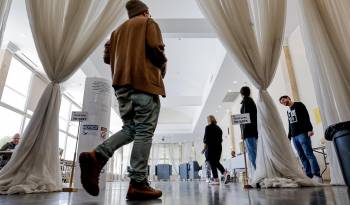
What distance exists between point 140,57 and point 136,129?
1.53 feet

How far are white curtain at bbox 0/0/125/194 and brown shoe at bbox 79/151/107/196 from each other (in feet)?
2.91

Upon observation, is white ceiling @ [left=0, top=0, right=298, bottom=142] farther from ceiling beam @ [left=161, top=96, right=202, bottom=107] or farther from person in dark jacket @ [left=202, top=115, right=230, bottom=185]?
person in dark jacket @ [left=202, top=115, right=230, bottom=185]

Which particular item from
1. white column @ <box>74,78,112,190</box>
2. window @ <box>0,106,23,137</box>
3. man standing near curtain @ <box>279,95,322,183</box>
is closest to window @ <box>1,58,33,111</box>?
window @ <box>0,106,23,137</box>

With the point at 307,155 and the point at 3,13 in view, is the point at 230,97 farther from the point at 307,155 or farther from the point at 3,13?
the point at 3,13

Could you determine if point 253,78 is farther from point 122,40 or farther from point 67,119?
point 67,119

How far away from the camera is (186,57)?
7.57m

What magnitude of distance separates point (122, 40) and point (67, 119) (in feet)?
Answer: 28.9

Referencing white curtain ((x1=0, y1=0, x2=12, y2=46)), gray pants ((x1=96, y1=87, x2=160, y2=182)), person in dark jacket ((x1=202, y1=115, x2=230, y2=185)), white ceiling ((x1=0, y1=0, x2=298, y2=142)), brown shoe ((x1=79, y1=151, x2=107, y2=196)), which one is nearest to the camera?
brown shoe ((x1=79, y1=151, x2=107, y2=196))

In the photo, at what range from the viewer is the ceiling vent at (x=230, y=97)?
28.6ft

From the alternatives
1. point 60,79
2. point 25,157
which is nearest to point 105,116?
point 60,79

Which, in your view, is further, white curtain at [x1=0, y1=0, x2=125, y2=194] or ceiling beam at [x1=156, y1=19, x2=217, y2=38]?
ceiling beam at [x1=156, y1=19, x2=217, y2=38]

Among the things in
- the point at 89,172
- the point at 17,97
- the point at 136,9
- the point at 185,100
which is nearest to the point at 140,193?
the point at 89,172

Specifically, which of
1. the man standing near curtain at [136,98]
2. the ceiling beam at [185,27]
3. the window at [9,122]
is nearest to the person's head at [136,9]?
the man standing near curtain at [136,98]

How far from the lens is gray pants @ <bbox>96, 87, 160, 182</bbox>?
1337 mm
